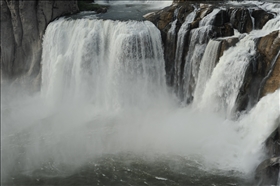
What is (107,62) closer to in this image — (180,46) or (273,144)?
(180,46)

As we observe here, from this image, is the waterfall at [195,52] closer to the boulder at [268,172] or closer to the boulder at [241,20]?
the boulder at [241,20]

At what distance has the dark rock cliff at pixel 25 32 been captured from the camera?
21.8 m

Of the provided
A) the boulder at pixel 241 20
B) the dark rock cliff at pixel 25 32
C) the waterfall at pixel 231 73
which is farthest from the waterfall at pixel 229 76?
the dark rock cliff at pixel 25 32

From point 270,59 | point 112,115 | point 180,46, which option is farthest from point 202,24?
point 112,115

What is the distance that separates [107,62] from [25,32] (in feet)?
24.0

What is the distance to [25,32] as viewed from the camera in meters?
22.6

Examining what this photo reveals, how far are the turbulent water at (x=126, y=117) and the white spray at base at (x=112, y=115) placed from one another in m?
0.05

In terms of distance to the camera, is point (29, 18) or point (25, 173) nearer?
point (25, 173)

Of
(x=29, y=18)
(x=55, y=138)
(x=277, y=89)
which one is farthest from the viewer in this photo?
(x=29, y=18)

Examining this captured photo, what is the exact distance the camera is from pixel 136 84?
62.4 ft

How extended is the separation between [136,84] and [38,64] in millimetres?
8022

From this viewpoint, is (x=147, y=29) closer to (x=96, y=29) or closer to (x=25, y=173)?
(x=96, y=29)

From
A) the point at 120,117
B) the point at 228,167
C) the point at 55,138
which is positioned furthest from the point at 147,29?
the point at 228,167

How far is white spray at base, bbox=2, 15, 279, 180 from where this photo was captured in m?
13.8
